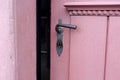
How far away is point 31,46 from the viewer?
90cm

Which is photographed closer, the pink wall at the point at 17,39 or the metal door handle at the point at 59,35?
the pink wall at the point at 17,39

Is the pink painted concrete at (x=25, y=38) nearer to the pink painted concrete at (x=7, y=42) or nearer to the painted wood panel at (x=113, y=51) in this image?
the pink painted concrete at (x=7, y=42)

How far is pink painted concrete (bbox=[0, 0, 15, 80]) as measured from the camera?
792 mm

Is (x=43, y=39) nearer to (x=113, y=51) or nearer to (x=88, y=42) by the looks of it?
(x=88, y=42)

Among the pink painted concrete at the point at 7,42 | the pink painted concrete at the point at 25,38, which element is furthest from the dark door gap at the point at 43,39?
the pink painted concrete at the point at 7,42

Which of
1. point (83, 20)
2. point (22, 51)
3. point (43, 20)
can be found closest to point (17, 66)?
point (22, 51)

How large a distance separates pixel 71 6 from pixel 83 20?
3.3 inches

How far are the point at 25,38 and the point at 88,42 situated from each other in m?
0.29

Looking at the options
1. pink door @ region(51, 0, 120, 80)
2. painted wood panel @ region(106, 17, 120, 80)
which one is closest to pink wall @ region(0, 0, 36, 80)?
pink door @ region(51, 0, 120, 80)

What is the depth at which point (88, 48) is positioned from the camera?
89 centimetres

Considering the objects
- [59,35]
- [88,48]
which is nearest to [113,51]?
[88,48]

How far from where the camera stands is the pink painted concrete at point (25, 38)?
84 centimetres

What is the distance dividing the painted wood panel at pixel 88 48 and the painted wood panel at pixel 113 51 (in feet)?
0.08

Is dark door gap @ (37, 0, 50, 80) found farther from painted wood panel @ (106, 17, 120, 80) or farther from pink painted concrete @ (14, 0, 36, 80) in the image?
painted wood panel @ (106, 17, 120, 80)
